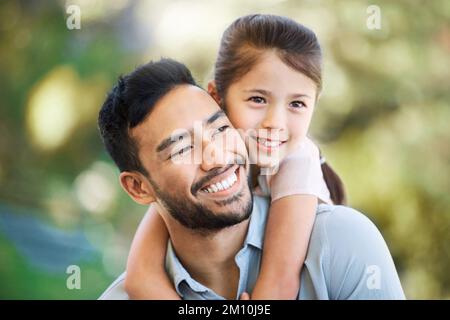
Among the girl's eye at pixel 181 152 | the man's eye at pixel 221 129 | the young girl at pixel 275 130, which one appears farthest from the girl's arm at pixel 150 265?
the man's eye at pixel 221 129

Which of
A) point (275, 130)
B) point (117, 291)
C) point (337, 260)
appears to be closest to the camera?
point (337, 260)

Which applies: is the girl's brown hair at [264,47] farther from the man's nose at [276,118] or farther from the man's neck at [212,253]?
the man's neck at [212,253]

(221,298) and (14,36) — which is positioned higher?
(14,36)

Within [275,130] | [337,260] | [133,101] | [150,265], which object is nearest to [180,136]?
[133,101]

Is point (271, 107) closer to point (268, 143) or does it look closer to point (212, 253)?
→ point (268, 143)

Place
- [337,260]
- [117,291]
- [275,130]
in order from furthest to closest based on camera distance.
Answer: [117,291] < [275,130] < [337,260]

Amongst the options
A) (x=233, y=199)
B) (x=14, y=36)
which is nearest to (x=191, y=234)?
(x=233, y=199)

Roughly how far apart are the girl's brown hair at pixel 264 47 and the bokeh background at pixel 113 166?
18cm

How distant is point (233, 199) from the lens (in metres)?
1.68

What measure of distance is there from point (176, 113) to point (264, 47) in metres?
0.30

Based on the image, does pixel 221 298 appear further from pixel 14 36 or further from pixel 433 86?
pixel 14 36

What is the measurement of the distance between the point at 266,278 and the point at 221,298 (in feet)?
0.62

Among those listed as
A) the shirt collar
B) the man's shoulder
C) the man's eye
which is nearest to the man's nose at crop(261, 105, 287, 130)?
the man's eye

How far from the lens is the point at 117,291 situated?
6.20ft
